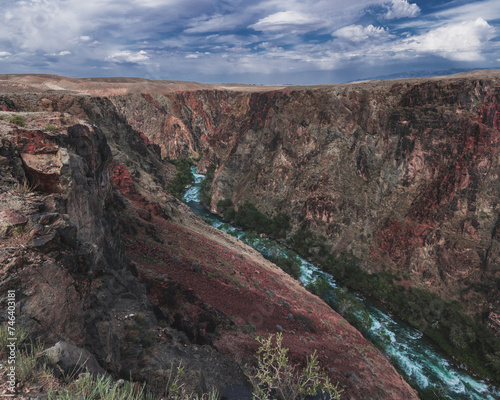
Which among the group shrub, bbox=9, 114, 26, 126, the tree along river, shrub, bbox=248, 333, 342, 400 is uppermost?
shrub, bbox=9, 114, 26, 126

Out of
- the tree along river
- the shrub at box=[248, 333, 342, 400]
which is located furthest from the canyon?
the tree along river

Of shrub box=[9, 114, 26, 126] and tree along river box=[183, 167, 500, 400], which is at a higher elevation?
shrub box=[9, 114, 26, 126]

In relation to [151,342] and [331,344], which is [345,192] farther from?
[151,342]

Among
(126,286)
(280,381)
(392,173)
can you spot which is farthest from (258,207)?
(280,381)

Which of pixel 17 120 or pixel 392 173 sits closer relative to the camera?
pixel 17 120

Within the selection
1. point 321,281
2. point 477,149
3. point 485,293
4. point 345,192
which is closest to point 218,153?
point 345,192

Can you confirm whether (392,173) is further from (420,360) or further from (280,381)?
(280,381)

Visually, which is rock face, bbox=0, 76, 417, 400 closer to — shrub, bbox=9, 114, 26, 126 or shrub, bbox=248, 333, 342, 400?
shrub, bbox=9, 114, 26, 126
